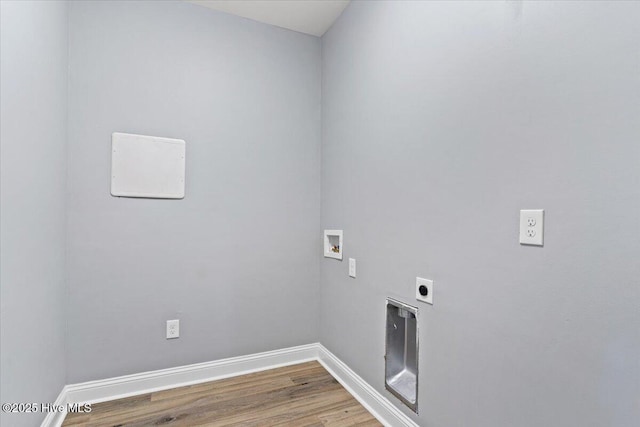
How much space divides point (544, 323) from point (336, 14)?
91.3 inches

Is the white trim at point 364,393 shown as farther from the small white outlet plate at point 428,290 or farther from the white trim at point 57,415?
the white trim at point 57,415

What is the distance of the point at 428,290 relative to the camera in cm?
157

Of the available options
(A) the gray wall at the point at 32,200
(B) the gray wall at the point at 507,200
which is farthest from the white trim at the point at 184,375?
(B) the gray wall at the point at 507,200

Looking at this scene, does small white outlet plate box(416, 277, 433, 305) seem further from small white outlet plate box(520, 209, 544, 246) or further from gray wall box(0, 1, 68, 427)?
gray wall box(0, 1, 68, 427)

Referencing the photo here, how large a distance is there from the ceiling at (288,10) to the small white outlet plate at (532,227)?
192 centimetres

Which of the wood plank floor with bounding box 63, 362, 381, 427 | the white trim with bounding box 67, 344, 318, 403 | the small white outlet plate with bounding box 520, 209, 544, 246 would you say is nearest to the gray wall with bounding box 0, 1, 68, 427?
the white trim with bounding box 67, 344, 318, 403

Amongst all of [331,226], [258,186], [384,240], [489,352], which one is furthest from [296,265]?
[489,352]

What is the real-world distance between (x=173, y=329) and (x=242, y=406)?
2.25 feet

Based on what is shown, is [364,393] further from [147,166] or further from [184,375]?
[147,166]

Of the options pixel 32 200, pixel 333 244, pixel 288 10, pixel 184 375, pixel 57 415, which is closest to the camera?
pixel 32 200

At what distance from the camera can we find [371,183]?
2.02 metres

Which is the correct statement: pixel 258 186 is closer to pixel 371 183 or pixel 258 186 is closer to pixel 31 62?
pixel 371 183

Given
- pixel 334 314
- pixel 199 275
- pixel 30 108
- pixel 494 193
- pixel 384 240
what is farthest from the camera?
pixel 334 314

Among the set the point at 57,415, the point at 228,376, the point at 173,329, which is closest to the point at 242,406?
the point at 228,376
